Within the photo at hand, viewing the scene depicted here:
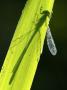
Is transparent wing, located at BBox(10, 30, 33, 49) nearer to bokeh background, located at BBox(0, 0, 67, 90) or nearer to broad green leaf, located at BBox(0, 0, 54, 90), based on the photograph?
broad green leaf, located at BBox(0, 0, 54, 90)

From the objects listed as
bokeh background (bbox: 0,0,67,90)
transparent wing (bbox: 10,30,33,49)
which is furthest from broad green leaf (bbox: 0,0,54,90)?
bokeh background (bbox: 0,0,67,90)

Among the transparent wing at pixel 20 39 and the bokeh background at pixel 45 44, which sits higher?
the transparent wing at pixel 20 39

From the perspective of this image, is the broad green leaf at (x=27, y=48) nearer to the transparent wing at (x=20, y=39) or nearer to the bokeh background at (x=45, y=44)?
the transparent wing at (x=20, y=39)

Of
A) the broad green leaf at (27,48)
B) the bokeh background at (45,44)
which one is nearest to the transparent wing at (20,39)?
the broad green leaf at (27,48)

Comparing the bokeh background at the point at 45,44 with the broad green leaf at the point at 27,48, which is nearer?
the broad green leaf at the point at 27,48

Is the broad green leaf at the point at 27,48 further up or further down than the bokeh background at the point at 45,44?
further up

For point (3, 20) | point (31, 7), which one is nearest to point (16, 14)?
point (3, 20)

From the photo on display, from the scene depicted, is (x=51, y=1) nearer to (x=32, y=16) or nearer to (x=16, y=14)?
(x=32, y=16)

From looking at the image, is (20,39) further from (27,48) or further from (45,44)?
(45,44)
